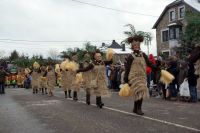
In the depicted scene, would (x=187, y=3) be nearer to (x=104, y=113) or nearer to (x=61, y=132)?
(x=104, y=113)

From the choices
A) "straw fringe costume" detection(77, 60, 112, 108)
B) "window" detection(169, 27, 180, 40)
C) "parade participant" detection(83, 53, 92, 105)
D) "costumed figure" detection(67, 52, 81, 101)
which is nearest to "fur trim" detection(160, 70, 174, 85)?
"straw fringe costume" detection(77, 60, 112, 108)

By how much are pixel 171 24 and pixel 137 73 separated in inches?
1720

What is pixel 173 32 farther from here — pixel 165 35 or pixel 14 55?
pixel 14 55

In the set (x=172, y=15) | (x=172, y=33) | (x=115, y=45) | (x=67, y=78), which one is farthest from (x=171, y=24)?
(x=115, y=45)

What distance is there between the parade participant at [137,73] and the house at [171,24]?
129ft

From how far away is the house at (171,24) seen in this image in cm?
5270

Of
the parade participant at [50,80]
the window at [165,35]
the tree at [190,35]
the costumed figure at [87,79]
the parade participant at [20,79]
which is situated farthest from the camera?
the window at [165,35]

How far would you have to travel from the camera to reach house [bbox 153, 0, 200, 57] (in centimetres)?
5270

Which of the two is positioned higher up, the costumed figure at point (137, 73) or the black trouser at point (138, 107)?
the costumed figure at point (137, 73)

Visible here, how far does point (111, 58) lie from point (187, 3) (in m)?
39.6

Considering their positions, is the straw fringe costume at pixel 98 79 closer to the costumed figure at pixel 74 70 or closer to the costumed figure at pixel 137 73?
the costumed figure at pixel 137 73

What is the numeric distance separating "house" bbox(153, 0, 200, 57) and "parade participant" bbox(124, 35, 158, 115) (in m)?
39.3

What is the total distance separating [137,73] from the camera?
39.8 ft

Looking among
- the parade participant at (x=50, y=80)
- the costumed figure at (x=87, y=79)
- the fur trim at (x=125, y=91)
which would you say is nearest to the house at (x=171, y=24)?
the parade participant at (x=50, y=80)
